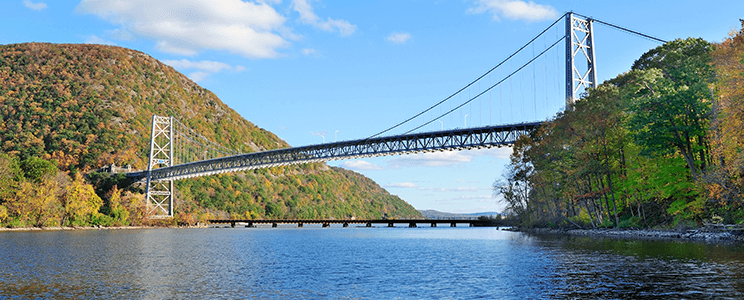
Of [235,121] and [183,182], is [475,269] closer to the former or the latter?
[183,182]

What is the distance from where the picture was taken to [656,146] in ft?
124

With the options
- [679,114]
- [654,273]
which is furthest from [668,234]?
[654,273]

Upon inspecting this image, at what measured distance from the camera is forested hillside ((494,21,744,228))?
31.0 meters

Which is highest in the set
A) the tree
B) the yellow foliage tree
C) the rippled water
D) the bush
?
the tree

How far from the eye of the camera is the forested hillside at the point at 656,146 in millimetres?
30953

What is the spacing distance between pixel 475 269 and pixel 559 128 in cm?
2811

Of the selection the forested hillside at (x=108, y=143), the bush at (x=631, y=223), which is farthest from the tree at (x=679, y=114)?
the forested hillside at (x=108, y=143)

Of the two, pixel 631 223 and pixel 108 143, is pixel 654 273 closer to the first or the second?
pixel 631 223

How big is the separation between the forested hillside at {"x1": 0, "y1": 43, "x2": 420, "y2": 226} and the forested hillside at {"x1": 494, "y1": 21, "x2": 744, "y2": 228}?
196 feet

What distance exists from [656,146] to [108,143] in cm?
10178

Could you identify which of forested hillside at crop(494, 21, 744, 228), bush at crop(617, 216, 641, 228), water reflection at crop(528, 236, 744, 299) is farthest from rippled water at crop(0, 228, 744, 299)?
bush at crop(617, 216, 641, 228)

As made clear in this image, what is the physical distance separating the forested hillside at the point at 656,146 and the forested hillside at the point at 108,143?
59.8 meters

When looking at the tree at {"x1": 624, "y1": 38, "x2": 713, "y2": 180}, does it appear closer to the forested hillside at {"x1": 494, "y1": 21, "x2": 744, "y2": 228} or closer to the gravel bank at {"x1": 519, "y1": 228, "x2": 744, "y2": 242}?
the forested hillside at {"x1": 494, "y1": 21, "x2": 744, "y2": 228}

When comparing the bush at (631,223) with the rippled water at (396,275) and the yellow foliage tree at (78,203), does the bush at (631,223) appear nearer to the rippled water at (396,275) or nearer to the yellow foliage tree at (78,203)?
the rippled water at (396,275)
